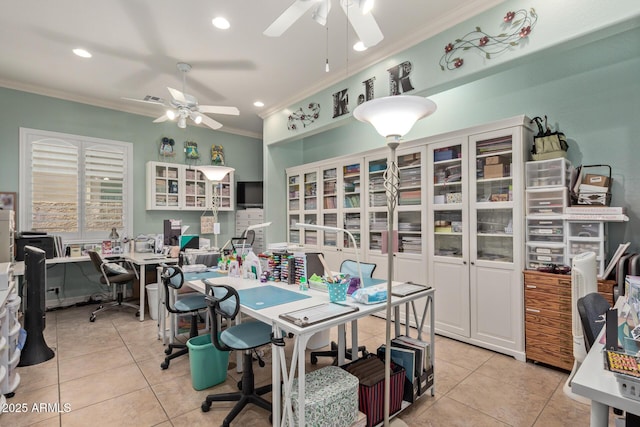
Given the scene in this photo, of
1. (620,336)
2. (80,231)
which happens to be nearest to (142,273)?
(80,231)

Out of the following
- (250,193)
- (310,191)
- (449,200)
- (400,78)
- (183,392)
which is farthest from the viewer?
(250,193)

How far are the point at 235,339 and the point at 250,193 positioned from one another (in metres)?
4.18

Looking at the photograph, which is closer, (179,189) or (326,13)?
(326,13)

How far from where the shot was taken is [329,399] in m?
1.60

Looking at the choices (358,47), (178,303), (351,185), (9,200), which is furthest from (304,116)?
(9,200)

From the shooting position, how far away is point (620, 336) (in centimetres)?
128

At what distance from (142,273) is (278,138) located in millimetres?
2681

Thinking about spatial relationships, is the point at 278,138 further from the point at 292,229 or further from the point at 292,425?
the point at 292,425

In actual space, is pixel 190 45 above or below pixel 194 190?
above

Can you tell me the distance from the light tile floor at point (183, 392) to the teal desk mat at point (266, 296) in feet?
2.43

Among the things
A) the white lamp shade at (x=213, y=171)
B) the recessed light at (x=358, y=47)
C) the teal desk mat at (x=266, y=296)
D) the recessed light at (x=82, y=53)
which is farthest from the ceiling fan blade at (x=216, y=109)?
the teal desk mat at (x=266, y=296)

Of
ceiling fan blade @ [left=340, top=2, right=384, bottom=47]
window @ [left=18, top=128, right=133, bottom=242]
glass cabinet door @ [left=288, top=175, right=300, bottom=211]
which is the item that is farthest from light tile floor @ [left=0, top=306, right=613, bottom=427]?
glass cabinet door @ [left=288, top=175, right=300, bottom=211]

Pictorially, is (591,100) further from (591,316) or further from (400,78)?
(591,316)

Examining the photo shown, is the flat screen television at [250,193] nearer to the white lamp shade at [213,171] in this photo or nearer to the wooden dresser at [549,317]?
the white lamp shade at [213,171]
